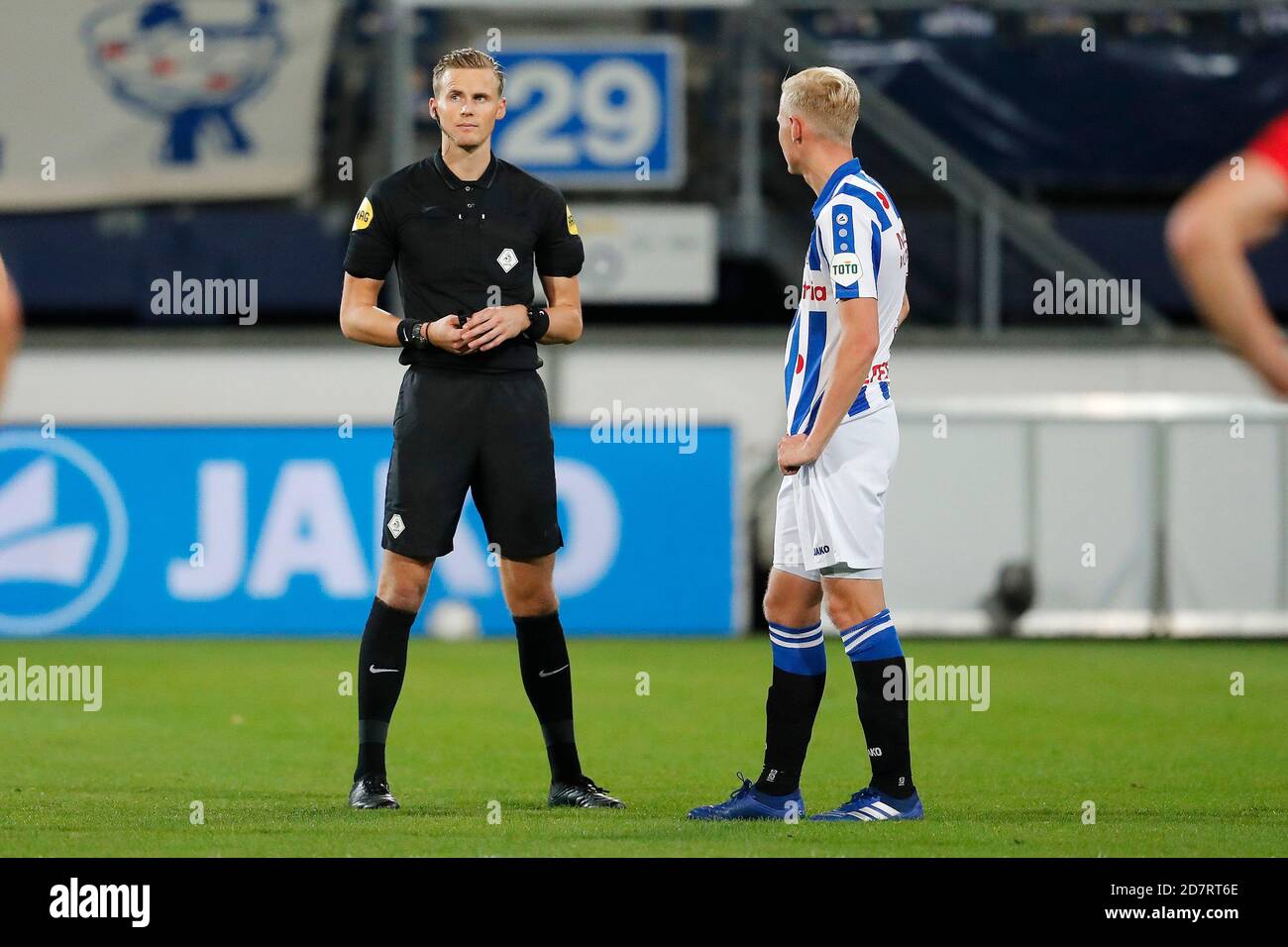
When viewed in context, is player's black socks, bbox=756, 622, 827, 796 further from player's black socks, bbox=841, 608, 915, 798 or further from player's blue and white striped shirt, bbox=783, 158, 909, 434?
player's blue and white striped shirt, bbox=783, 158, 909, 434

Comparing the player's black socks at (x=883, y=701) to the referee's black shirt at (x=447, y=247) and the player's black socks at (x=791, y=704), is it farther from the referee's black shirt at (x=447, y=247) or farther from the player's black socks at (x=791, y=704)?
the referee's black shirt at (x=447, y=247)

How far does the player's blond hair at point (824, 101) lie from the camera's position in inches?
228

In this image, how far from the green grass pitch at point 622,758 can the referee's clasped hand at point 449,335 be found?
129 cm

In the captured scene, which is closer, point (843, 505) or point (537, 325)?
point (843, 505)

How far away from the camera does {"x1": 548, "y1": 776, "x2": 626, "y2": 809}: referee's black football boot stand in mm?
6121

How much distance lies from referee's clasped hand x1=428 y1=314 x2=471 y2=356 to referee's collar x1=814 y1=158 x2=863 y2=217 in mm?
1027

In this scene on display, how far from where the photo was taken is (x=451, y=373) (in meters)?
6.03

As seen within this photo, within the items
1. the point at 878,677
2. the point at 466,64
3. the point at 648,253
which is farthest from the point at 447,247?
the point at 648,253

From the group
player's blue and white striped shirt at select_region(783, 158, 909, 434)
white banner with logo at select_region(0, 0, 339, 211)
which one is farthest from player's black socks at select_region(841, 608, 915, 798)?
white banner with logo at select_region(0, 0, 339, 211)

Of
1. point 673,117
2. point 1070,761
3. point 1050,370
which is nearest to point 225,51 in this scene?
point 673,117

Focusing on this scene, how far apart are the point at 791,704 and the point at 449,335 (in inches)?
54.5

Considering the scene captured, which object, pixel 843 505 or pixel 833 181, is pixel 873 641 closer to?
pixel 843 505

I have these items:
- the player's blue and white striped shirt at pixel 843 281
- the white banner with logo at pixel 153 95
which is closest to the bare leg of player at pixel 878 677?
the player's blue and white striped shirt at pixel 843 281

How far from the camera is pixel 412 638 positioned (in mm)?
13742
